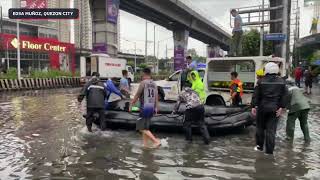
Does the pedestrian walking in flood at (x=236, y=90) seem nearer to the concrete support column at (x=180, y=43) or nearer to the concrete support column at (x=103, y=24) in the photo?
the concrete support column at (x=103, y=24)

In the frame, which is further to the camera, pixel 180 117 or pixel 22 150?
pixel 180 117

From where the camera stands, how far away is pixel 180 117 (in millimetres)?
10227

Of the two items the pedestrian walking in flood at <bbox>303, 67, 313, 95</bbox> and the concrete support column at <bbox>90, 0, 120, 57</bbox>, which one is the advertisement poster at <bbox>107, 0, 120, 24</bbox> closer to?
the concrete support column at <bbox>90, 0, 120, 57</bbox>

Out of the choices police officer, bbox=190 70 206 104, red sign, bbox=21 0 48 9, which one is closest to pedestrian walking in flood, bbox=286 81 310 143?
police officer, bbox=190 70 206 104

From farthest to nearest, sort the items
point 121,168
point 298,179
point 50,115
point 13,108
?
point 13,108, point 50,115, point 121,168, point 298,179

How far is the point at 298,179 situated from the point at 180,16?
4715 centimetres

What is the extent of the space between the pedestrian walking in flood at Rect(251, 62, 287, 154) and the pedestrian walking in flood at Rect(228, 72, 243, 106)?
3816 mm

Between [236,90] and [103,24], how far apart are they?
76.7 feet

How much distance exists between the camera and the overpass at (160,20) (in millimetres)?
33719

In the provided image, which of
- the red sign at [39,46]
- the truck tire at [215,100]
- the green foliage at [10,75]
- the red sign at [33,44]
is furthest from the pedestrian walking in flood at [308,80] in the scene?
the red sign at [33,44]

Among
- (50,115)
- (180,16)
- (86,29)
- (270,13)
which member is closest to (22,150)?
(50,115)

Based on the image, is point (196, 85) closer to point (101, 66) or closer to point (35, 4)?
point (101, 66)

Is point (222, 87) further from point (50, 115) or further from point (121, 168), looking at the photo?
point (121, 168)

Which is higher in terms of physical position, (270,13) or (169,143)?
(270,13)
